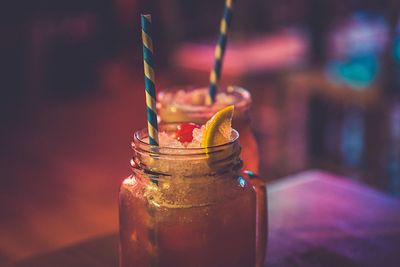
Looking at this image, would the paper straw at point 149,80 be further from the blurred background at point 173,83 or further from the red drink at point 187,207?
the blurred background at point 173,83

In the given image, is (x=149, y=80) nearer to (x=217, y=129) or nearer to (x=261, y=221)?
(x=217, y=129)

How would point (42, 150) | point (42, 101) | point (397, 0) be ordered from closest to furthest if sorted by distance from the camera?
1. point (397, 0)
2. point (42, 150)
3. point (42, 101)

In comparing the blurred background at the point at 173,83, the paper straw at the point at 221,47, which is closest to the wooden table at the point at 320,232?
the paper straw at the point at 221,47

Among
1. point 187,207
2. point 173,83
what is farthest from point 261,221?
point 173,83

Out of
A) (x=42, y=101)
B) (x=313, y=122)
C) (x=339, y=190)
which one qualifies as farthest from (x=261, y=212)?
(x=42, y=101)

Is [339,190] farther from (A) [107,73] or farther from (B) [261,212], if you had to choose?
(A) [107,73]

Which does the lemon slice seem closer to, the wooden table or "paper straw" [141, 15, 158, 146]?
"paper straw" [141, 15, 158, 146]
